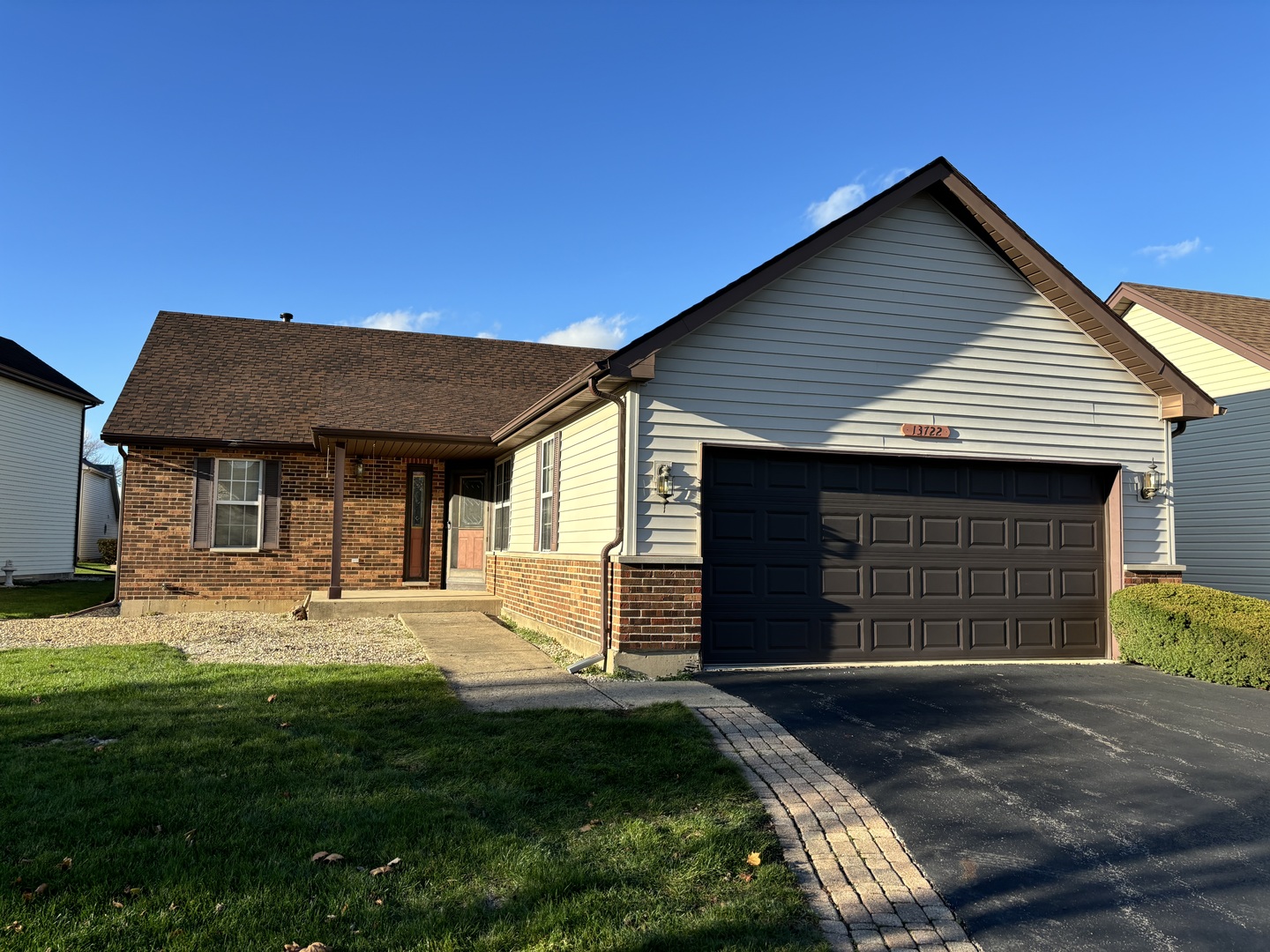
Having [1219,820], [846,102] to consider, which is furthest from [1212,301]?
[1219,820]

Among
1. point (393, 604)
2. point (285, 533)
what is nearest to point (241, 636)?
point (393, 604)

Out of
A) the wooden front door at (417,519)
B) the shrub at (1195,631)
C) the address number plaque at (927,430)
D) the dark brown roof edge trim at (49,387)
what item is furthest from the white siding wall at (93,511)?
the shrub at (1195,631)

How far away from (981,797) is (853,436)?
499 centimetres

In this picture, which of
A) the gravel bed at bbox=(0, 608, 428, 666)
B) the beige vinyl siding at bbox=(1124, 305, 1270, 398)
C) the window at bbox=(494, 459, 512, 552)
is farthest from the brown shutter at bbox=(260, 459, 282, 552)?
the beige vinyl siding at bbox=(1124, 305, 1270, 398)

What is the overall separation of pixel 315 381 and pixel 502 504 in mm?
4920

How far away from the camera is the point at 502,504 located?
618 inches

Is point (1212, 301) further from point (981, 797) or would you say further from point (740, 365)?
point (981, 797)

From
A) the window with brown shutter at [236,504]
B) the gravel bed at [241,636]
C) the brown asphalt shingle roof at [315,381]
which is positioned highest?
the brown asphalt shingle roof at [315,381]

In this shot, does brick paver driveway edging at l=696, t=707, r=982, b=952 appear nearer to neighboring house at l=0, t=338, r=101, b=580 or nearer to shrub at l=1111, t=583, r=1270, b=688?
shrub at l=1111, t=583, r=1270, b=688

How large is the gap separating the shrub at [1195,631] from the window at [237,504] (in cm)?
1374

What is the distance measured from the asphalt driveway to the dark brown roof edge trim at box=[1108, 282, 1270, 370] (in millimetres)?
8917

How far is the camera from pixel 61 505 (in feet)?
74.7

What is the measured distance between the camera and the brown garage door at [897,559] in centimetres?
922

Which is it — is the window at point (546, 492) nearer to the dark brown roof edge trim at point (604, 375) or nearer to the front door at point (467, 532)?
the dark brown roof edge trim at point (604, 375)
